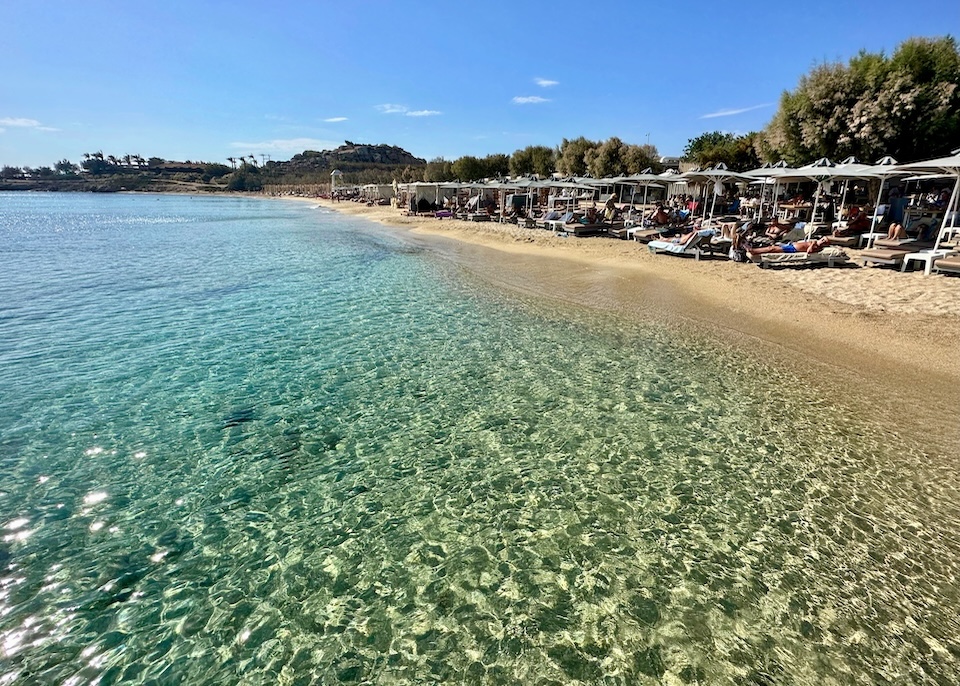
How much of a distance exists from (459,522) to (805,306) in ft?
33.0

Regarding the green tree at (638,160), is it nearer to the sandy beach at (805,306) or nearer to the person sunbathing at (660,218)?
the person sunbathing at (660,218)

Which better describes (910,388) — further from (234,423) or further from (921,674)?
(234,423)

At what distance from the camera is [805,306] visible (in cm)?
1048

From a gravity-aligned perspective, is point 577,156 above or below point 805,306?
above

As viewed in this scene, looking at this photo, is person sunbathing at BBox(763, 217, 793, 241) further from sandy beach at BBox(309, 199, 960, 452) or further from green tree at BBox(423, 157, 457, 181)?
green tree at BBox(423, 157, 457, 181)

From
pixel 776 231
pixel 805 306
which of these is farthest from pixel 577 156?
pixel 805 306

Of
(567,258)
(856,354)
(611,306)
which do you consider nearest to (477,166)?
(567,258)

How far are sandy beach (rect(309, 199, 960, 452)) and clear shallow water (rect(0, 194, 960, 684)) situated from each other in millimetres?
1095

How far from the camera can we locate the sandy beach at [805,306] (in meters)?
6.96

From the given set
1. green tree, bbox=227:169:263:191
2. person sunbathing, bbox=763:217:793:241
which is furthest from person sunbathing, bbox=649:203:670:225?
green tree, bbox=227:169:263:191

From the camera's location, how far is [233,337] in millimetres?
9031

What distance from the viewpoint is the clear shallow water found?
116 inches

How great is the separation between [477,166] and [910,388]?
56425mm

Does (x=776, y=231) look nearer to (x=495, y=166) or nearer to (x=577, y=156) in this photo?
(x=577, y=156)
